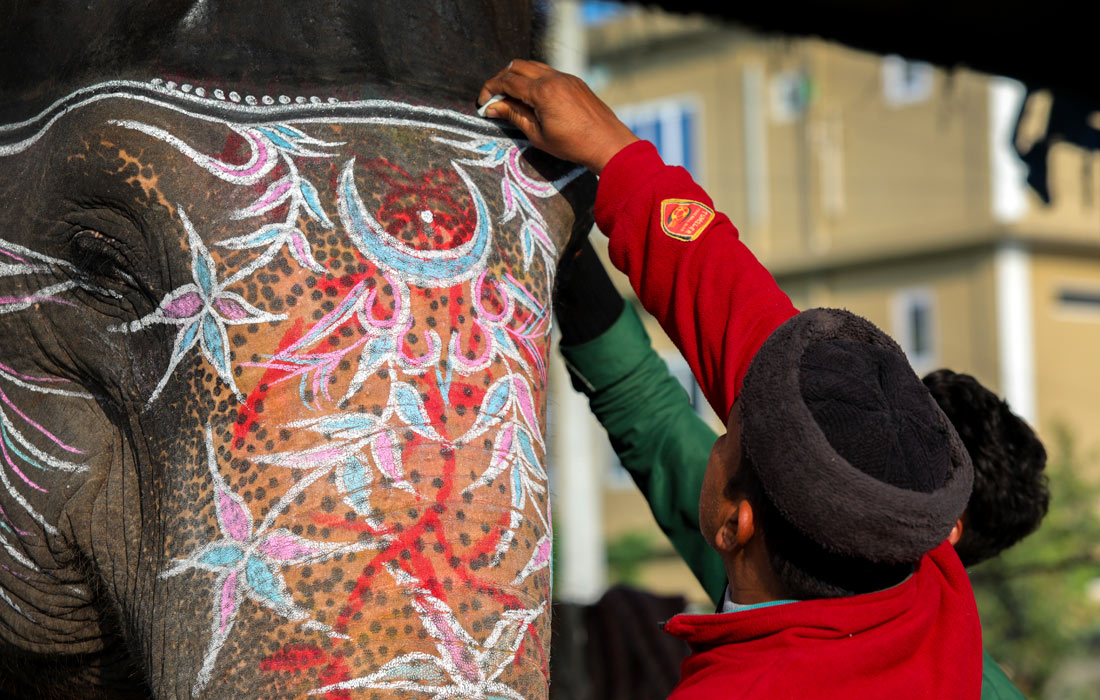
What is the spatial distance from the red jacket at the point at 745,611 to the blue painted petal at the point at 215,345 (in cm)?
56

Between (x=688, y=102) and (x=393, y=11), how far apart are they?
56.7 ft

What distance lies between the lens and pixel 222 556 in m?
1.36

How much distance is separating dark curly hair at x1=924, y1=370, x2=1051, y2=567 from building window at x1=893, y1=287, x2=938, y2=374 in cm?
1446

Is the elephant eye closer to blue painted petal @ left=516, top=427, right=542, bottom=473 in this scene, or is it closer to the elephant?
the elephant

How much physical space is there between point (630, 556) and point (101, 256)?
16273 millimetres

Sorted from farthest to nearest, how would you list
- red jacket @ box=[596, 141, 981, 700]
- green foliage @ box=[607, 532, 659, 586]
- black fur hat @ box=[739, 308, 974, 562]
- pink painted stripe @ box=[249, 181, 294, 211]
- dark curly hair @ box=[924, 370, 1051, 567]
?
green foliage @ box=[607, 532, 659, 586] → dark curly hair @ box=[924, 370, 1051, 567] → pink painted stripe @ box=[249, 181, 294, 211] → red jacket @ box=[596, 141, 981, 700] → black fur hat @ box=[739, 308, 974, 562]

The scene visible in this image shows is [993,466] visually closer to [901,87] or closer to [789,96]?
[901,87]

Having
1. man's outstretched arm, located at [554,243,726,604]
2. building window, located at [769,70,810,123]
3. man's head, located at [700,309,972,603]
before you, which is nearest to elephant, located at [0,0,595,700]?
man's head, located at [700,309,972,603]

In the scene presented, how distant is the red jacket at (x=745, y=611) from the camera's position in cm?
138

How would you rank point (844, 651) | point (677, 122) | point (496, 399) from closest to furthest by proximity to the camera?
point (844, 651), point (496, 399), point (677, 122)

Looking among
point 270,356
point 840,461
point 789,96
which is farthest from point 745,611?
point 789,96

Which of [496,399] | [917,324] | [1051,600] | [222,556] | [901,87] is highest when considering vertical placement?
[901,87]

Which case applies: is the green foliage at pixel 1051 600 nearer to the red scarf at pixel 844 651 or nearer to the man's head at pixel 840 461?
the red scarf at pixel 844 651

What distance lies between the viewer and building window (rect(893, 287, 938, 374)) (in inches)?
650
